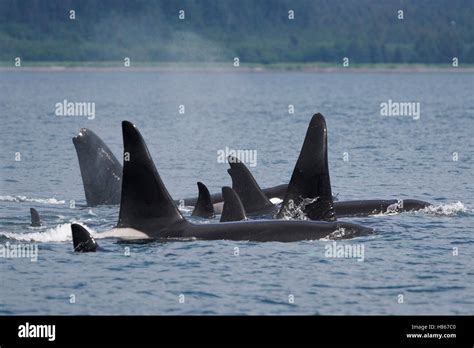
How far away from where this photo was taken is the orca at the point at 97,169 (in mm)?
31250

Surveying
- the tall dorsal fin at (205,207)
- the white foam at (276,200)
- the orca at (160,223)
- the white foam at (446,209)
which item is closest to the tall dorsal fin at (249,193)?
the tall dorsal fin at (205,207)

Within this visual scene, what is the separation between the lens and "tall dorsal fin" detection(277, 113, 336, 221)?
26.0 metres

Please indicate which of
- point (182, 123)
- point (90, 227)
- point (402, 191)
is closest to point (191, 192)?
point (402, 191)

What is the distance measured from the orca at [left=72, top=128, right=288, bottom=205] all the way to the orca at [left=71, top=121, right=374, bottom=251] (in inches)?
277

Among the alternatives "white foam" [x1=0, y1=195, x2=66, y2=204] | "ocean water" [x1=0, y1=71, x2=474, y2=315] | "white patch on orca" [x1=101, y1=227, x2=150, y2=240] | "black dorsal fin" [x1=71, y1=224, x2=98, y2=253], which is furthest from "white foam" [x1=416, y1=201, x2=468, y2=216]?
"black dorsal fin" [x1=71, y1=224, x2=98, y2=253]

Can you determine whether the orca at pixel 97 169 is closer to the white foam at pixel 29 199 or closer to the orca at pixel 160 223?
the white foam at pixel 29 199

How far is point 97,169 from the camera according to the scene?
31.5 metres

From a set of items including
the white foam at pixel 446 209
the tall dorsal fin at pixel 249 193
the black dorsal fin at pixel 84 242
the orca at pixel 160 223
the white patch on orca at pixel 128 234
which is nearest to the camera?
the black dorsal fin at pixel 84 242

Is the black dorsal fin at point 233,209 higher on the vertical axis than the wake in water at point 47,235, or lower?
higher

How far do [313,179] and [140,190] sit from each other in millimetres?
4146

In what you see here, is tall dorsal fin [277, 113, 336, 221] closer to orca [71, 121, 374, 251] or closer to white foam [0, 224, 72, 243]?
orca [71, 121, 374, 251]

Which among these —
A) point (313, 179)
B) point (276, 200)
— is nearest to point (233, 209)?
point (313, 179)
